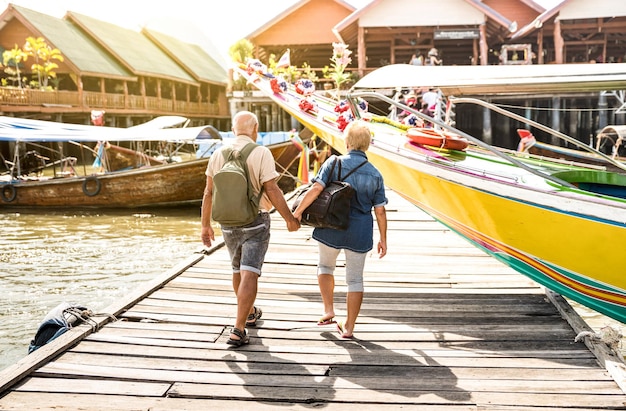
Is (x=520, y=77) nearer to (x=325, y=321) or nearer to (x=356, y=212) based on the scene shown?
(x=356, y=212)

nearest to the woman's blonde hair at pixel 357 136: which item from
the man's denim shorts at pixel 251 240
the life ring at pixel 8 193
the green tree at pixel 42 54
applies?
the man's denim shorts at pixel 251 240

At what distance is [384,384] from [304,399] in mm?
494

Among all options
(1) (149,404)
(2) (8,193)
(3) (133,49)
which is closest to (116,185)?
(2) (8,193)

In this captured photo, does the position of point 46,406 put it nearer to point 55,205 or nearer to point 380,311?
point 380,311

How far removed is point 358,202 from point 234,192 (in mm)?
824

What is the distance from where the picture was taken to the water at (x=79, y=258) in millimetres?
7629

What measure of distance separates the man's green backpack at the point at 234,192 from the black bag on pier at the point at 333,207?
1.28 feet

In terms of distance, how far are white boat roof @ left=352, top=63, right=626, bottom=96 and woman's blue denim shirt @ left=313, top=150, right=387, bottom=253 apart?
1.47 metres

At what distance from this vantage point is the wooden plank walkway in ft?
11.5

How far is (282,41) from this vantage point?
30.8 meters

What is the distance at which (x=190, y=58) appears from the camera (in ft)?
150

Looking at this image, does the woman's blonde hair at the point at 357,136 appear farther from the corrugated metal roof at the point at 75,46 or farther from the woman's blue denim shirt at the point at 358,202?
the corrugated metal roof at the point at 75,46

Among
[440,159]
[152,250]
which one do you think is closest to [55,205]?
[152,250]

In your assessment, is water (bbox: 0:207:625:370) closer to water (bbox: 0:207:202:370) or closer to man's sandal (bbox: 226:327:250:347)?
water (bbox: 0:207:202:370)
